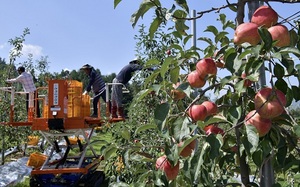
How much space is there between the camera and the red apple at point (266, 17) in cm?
95

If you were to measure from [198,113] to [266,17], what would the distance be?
308mm

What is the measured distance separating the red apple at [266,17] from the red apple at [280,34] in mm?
33

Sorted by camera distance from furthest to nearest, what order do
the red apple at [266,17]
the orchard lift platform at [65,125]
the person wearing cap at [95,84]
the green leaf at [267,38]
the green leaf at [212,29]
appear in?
1. the person wearing cap at [95,84]
2. the orchard lift platform at [65,125]
3. the green leaf at [212,29]
4. the red apple at [266,17]
5. the green leaf at [267,38]

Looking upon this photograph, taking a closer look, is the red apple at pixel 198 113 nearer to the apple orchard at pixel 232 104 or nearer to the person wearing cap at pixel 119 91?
the apple orchard at pixel 232 104

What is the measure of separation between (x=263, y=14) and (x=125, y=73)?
595 centimetres

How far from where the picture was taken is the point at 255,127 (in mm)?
937

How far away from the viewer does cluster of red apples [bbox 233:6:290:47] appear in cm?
92

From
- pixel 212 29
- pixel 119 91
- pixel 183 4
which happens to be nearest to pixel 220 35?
pixel 212 29

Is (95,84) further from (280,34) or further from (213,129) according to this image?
(280,34)

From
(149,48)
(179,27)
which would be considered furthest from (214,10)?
(149,48)

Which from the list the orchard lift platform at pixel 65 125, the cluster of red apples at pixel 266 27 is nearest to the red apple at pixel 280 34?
the cluster of red apples at pixel 266 27

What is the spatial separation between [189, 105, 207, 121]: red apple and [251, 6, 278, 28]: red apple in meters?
0.27

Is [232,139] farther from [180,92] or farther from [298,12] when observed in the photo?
[298,12]

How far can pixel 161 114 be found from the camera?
103 centimetres
